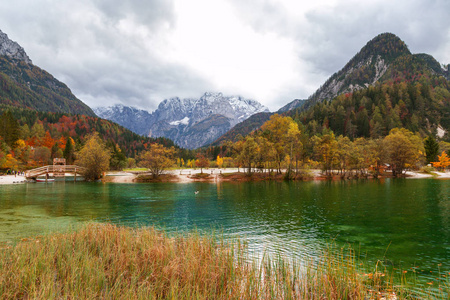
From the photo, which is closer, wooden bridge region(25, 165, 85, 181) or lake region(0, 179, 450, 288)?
lake region(0, 179, 450, 288)

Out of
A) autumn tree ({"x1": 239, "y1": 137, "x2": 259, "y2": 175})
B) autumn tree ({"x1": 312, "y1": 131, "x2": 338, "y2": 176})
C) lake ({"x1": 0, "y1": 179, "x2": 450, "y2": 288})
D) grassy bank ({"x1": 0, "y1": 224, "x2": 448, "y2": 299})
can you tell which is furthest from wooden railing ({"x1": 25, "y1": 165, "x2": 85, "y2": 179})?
grassy bank ({"x1": 0, "y1": 224, "x2": 448, "y2": 299})

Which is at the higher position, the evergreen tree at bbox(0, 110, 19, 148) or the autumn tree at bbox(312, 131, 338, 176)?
the evergreen tree at bbox(0, 110, 19, 148)

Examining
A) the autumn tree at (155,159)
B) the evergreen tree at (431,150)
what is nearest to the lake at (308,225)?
the autumn tree at (155,159)

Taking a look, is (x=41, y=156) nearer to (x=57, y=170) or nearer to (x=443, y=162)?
(x=57, y=170)

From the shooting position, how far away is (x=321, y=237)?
17.7 metres

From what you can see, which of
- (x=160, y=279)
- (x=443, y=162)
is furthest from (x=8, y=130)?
(x=443, y=162)

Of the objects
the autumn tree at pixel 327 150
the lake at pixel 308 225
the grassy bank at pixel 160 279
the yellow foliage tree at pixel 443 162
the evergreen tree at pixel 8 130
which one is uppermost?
the evergreen tree at pixel 8 130

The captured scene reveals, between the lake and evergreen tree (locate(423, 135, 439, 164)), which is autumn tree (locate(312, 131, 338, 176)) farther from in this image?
evergreen tree (locate(423, 135, 439, 164))

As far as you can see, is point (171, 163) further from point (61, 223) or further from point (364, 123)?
point (364, 123)

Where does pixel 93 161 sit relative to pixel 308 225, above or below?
above

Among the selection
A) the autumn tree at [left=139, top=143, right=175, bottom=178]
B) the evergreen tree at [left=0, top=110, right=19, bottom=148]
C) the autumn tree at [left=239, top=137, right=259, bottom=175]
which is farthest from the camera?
the evergreen tree at [left=0, top=110, right=19, bottom=148]

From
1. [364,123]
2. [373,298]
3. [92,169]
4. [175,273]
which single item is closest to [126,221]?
[175,273]

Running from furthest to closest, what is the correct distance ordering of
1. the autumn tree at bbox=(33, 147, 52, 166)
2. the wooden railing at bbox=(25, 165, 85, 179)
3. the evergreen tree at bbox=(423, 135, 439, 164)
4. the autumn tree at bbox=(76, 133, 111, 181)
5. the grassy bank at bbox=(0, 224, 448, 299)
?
the autumn tree at bbox=(33, 147, 52, 166) < the evergreen tree at bbox=(423, 135, 439, 164) < the wooden railing at bbox=(25, 165, 85, 179) < the autumn tree at bbox=(76, 133, 111, 181) < the grassy bank at bbox=(0, 224, 448, 299)

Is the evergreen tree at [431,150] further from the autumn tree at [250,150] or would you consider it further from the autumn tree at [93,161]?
the autumn tree at [93,161]
